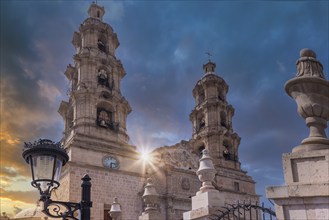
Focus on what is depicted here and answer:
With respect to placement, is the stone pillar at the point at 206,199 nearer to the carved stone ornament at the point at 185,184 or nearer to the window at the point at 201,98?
the carved stone ornament at the point at 185,184

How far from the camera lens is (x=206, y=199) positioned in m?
7.10

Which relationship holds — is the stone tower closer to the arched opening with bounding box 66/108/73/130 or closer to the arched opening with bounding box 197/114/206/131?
the arched opening with bounding box 66/108/73/130

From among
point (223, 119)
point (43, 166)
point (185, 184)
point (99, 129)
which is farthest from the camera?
point (223, 119)

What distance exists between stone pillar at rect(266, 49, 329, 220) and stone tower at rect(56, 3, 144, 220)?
2138 cm

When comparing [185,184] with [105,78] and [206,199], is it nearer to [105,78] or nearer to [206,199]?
[105,78]

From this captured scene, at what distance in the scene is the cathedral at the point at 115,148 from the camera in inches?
1042

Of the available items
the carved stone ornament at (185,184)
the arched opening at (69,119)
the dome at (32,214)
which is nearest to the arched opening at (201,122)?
the carved stone ornament at (185,184)

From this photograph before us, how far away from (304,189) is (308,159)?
0.42 meters

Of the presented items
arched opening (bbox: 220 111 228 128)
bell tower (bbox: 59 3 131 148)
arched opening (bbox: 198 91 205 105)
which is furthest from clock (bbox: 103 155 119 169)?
arched opening (bbox: 198 91 205 105)

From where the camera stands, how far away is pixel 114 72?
32219 mm

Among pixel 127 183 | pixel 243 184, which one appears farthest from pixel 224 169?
pixel 127 183

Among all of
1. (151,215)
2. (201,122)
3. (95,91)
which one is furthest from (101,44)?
(151,215)

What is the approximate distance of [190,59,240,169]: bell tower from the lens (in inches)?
1393

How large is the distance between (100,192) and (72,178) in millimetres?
2210
